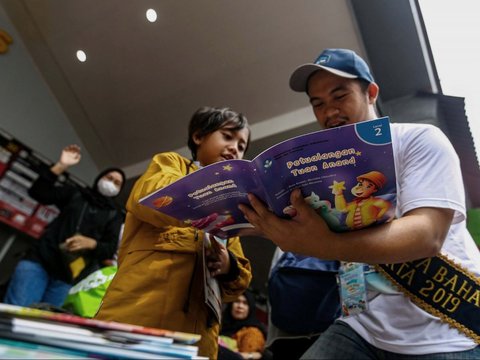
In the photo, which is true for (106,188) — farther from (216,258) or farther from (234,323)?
(216,258)

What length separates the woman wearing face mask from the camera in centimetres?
194

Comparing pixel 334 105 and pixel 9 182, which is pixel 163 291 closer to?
pixel 334 105

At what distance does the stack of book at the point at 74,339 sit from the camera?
372mm

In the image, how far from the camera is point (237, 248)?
3.99 ft

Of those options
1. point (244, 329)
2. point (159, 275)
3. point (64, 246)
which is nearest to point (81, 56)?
point (64, 246)

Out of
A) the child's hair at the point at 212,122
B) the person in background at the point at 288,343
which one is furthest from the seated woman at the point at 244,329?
the child's hair at the point at 212,122

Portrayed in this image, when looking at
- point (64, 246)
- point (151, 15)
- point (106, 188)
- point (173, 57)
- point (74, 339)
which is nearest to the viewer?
point (74, 339)

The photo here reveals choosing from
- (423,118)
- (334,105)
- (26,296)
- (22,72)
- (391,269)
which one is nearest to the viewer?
(391,269)

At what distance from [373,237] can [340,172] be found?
0.44ft

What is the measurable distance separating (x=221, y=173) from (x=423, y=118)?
6.79 ft

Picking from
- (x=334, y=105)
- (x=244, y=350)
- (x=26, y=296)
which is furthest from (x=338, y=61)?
(x=244, y=350)

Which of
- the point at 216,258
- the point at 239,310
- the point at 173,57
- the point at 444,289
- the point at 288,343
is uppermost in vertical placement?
the point at 173,57

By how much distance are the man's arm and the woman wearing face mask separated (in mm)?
1577

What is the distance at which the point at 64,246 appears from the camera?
195 cm
